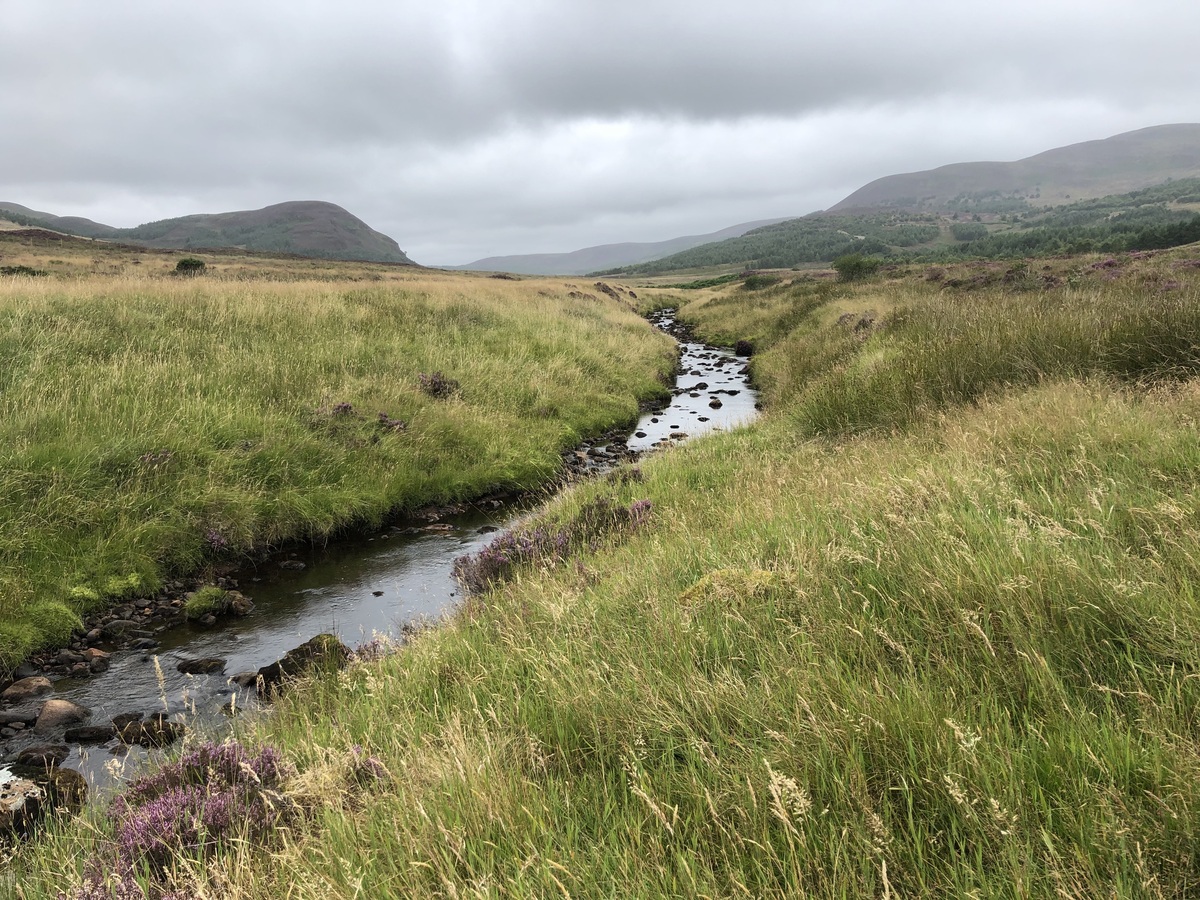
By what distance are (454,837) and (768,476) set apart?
5652 millimetres

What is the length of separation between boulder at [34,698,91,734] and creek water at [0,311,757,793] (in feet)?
0.27

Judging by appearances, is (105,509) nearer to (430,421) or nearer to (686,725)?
(430,421)

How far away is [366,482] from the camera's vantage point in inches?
425

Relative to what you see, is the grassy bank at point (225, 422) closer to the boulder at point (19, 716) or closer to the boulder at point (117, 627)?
the boulder at point (117, 627)

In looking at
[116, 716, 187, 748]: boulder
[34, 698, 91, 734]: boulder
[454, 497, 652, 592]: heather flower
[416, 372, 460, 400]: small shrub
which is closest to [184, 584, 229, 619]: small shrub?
[34, 698, 91, 734]: boulder

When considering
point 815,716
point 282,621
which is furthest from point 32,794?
point 815,716

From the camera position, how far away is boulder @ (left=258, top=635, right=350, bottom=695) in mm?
5473

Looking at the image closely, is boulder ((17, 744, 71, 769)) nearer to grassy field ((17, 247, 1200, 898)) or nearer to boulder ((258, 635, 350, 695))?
boulder ((258, 635, 350, 695))

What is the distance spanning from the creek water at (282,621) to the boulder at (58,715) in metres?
0.08

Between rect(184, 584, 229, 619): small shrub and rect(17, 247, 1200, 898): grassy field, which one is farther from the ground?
rect(17, 247, 1200, 898): grassy field

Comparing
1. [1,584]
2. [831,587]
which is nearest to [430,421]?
[1,584]

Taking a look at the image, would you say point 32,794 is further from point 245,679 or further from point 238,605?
point 238,605

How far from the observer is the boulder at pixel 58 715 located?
540cm

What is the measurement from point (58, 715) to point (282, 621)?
2.22 m
